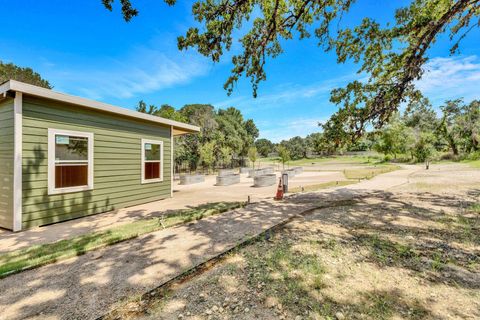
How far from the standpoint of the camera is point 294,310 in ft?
6.89

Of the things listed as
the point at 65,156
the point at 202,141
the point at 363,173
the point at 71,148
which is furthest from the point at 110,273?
the point at 202,141

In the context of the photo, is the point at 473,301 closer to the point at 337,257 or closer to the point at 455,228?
the point at 337,257

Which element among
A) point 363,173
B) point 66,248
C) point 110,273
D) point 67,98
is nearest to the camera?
point 110,273

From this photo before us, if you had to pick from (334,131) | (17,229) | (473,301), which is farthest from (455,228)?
(17,229)

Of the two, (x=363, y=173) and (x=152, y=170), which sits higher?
(x=152, y=170)

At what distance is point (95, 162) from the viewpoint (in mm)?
6500

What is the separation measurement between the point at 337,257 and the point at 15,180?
6.93 m

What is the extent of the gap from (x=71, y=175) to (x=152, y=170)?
2.76 m

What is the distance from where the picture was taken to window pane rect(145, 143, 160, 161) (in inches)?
325

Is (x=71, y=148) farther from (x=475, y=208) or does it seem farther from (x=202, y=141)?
Answer: (x=202, y=141)

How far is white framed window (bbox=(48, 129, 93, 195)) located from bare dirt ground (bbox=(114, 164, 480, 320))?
5.15 m

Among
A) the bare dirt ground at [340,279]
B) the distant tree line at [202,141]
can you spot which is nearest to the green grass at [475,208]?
the bare dirt ground at [340,279]

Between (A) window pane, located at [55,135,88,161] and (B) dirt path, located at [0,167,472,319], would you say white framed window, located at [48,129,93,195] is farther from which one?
(B) dirt path, located at [0,167,472,319]

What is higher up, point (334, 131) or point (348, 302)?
point (334, 131)
